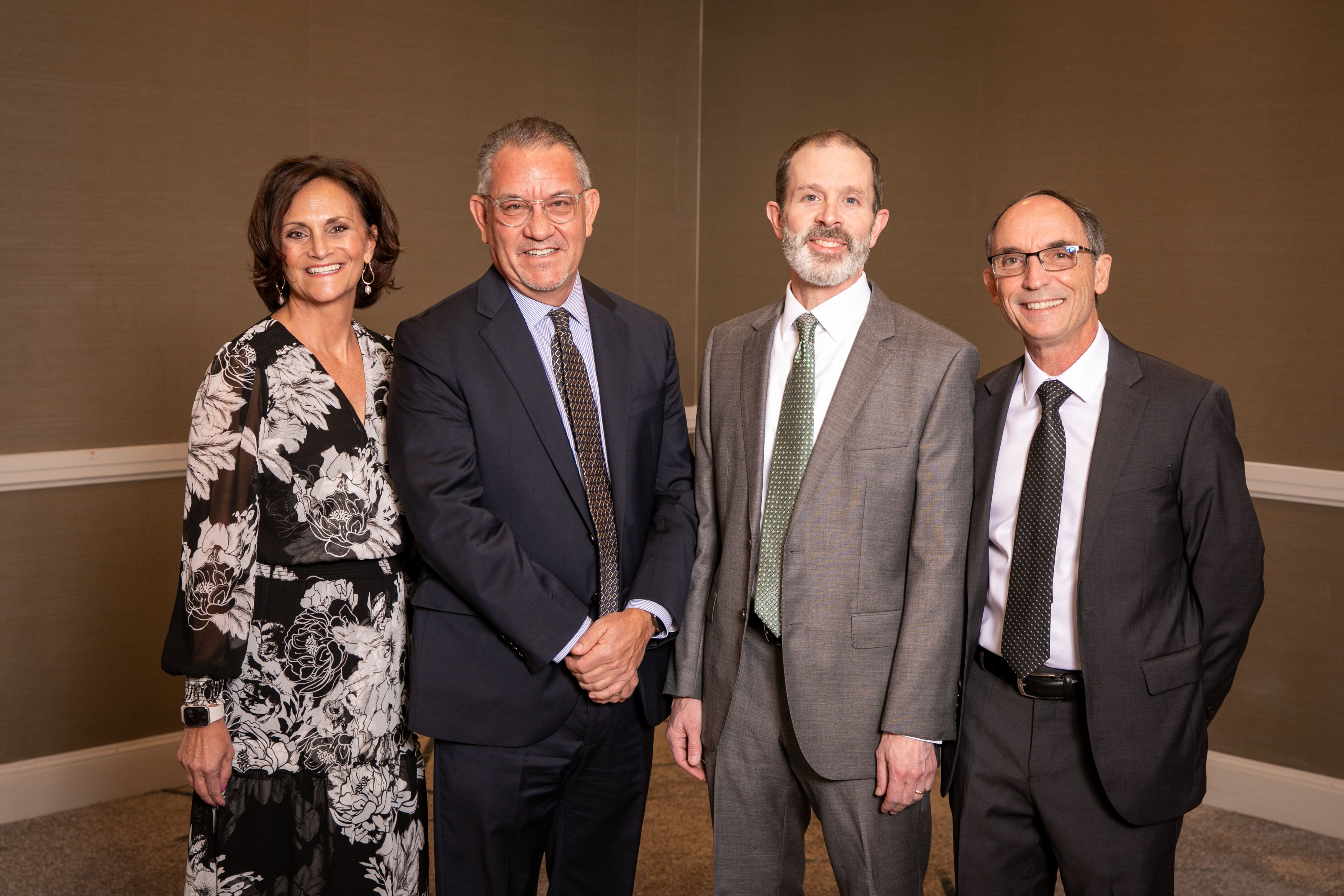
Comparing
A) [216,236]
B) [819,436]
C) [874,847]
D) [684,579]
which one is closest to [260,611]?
[684,579]

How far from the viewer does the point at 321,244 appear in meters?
2.23

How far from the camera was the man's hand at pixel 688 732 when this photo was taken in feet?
7.45

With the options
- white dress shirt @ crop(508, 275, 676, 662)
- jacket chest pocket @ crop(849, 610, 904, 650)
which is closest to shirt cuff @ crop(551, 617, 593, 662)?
white dress shirt @ crop(508, 275, 676, 662)

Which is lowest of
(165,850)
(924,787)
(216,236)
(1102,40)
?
(165,850)

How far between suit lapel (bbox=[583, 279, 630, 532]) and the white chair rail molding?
1.99 m

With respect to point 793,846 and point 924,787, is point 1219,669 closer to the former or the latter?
point 924,787

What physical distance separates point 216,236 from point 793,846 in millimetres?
2802

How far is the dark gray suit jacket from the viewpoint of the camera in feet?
6.46

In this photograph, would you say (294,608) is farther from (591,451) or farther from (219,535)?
(591,451)

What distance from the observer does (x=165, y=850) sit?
3.40 metres

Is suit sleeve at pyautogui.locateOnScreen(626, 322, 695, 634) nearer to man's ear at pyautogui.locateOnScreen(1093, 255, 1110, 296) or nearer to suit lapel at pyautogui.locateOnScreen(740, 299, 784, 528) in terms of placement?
suit lapel at pyautogui.locateOnScreen(740, 299, 784, 528)

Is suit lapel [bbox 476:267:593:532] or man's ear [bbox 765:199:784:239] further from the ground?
man's ear [bbox 765:199:784:239]

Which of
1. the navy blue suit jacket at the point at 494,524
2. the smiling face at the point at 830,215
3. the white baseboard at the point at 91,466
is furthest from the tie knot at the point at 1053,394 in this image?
the white baseboard at the point at 91,466

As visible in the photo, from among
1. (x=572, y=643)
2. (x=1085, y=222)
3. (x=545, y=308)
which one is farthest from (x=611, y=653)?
(x=1085, y=222)
